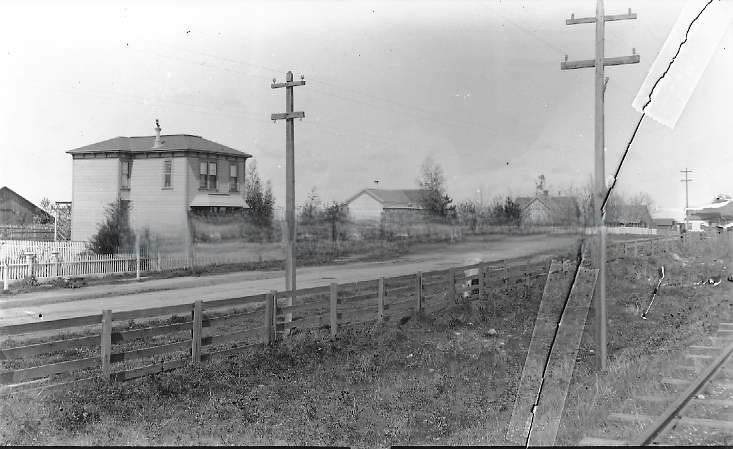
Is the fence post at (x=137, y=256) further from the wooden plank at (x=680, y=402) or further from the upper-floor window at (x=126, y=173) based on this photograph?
the wooden plank at (x=680, y=402)

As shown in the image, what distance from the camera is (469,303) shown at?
4.29 meters

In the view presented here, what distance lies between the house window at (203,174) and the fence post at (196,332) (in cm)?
142

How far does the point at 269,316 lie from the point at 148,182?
75.0 inches

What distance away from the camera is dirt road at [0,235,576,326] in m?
3.33

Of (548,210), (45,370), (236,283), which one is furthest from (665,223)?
(45,370)

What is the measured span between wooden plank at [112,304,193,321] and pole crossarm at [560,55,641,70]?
3.42 meters

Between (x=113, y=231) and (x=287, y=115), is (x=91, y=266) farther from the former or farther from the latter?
(x=287, y=115)

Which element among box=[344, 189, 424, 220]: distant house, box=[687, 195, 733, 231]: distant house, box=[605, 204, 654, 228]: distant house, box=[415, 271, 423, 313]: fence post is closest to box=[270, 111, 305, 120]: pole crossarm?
box=[344, 189, 424, 220]: distant house

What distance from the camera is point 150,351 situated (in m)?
4.40

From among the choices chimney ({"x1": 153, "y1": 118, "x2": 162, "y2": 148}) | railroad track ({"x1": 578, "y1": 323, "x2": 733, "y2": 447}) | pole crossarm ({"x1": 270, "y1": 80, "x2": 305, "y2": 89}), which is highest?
pole crossarm ({"x1": 270, "y1": 80, "x2": 305, "y2": 89})

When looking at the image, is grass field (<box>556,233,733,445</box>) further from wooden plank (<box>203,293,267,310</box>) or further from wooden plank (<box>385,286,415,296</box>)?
wooden plank (<box>203,293,267,310</box>)

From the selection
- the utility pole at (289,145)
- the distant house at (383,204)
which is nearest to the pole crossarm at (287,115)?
the utility pole at (289,145)

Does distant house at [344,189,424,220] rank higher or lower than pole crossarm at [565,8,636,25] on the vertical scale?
lower

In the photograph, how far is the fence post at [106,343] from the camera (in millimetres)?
3789
